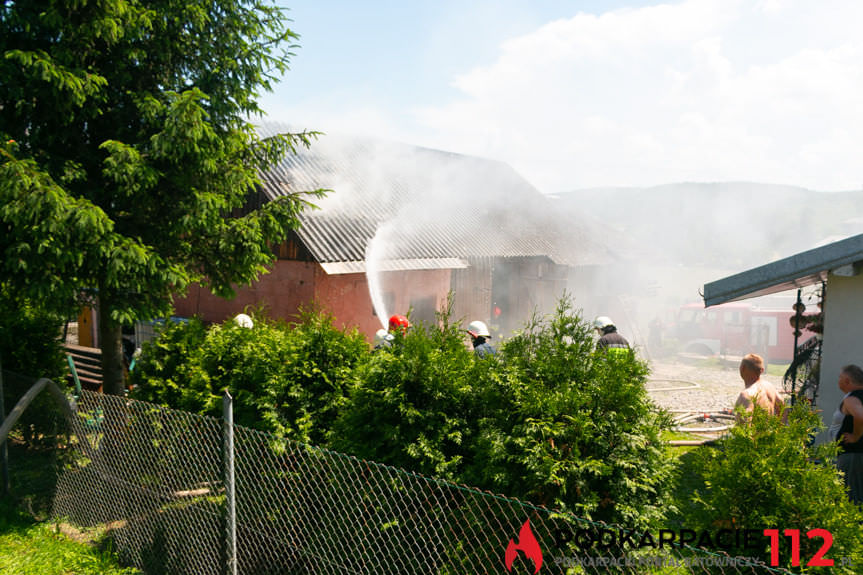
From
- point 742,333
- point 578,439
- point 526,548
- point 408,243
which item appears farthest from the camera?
point 742,333

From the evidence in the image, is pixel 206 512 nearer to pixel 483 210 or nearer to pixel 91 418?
pixel 91 418

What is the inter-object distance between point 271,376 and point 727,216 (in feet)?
280

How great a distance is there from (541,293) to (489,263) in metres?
3.21

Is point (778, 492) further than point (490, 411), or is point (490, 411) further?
point (490, 411)

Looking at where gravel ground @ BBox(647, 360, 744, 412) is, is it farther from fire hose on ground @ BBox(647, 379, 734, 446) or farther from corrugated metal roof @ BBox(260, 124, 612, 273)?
corrugated metal roof @ BBox(260, 124, 612, 273)

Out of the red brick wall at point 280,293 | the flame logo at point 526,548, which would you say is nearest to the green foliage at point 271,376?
the flame logo at point 526,548

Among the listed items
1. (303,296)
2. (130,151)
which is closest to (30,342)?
(130,151)

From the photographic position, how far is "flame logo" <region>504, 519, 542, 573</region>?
2.75 metres

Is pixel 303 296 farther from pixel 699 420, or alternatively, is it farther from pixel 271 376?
pixel 699 420

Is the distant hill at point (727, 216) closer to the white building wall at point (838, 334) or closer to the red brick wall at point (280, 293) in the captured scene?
the red brick wall at point (280, 293)

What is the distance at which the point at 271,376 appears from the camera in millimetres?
4445

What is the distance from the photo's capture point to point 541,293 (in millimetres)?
19906

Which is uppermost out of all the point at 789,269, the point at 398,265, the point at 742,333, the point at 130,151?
the point at 130,151

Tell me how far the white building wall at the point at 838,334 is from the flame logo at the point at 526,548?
15.8 ft
